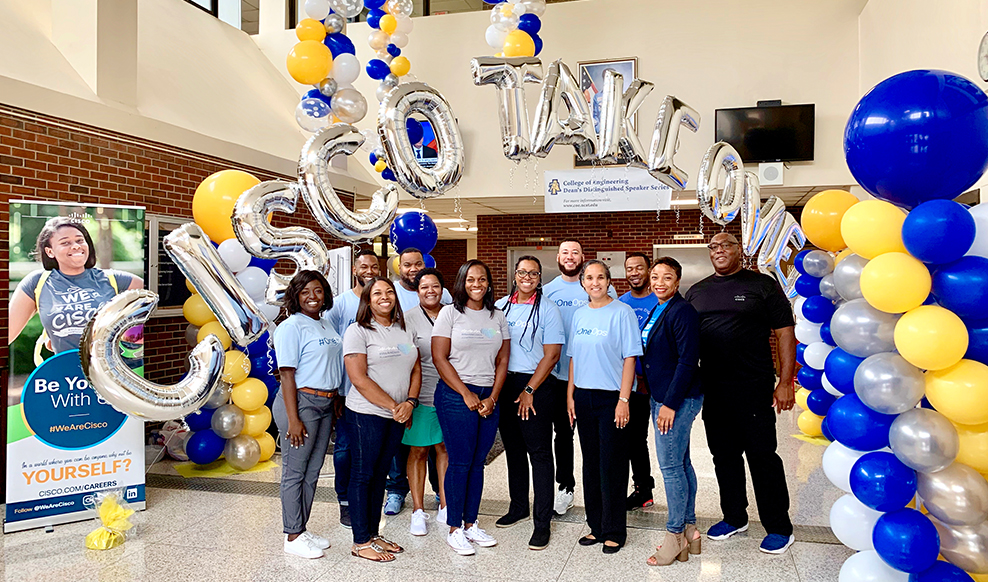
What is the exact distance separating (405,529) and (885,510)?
2200mm

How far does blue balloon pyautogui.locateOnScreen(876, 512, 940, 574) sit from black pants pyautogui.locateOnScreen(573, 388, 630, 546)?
3.63 feet

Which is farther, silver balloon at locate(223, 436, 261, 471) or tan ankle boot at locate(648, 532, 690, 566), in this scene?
silver balloon at locate(223, 436, 261, 471)

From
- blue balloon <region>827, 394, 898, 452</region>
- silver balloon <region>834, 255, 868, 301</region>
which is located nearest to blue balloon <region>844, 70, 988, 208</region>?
silver balloon <region>834, 255, 868, 301</region>

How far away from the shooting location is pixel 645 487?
382 centimetres

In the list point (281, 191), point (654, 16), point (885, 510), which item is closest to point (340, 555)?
point (281, 191)

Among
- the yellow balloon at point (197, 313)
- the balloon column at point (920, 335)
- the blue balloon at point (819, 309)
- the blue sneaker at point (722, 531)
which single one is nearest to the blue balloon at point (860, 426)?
the balloon column at point (920, 335)

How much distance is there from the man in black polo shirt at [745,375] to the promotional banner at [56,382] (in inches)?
119

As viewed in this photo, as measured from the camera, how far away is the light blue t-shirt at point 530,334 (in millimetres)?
3268

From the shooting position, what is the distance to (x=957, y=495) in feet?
7.07

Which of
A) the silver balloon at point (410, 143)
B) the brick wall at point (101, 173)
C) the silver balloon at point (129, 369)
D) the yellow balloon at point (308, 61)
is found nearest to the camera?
the silver balloon at point (129, 369)

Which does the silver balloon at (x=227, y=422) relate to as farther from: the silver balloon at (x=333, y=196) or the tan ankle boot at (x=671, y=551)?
the silver balloon at (x=333, y=196)

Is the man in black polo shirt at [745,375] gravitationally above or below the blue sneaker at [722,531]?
above

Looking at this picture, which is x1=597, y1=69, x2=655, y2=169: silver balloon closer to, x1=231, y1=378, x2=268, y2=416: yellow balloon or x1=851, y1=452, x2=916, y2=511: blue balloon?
x1=851, y1=452, x2=916, y2=511: blue balloon

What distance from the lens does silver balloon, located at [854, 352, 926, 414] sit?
2.20 m
